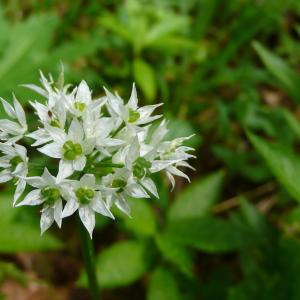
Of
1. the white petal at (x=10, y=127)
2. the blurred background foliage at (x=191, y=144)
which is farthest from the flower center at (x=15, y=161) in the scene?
the blurred background foliage at (x=191, y=144)

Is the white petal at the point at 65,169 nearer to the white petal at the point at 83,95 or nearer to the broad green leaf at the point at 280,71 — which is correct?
the white petal at the point at 83,95

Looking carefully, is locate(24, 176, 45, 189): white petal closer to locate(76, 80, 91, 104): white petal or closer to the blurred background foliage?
locate(76, 80, 91, 104): white petal

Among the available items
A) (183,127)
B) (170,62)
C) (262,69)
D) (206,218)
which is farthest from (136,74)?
(206,218)

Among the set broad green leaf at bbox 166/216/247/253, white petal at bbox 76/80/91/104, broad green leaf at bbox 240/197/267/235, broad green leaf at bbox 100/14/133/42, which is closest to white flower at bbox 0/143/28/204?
white petal at bbox 76/80/91/104

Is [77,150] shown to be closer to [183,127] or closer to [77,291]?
[183,127]

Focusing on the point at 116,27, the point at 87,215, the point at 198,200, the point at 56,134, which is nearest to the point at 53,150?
the point at 56,134

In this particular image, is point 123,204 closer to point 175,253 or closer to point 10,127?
point 10,127
